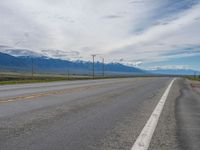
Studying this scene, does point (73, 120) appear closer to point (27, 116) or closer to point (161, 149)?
point (27, 116)

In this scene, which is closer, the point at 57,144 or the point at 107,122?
the point at 57,144

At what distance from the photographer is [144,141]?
21.0 feet

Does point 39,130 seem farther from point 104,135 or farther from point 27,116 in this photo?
point 27,116

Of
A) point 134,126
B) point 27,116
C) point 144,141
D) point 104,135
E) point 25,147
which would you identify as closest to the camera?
point 25,147

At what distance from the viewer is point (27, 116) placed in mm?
9234

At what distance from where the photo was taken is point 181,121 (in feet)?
31.1

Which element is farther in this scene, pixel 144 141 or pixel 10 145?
pixel 144 141

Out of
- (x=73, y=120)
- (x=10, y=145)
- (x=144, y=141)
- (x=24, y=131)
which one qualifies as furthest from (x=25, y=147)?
(x=73, y=120)

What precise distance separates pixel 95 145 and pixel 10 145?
4.66 ft

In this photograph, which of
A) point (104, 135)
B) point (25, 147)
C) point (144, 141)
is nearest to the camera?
point (25, 147)

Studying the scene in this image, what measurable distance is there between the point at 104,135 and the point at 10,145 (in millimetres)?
1970

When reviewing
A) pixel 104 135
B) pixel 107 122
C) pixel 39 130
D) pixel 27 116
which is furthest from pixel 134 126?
pixel 27 116

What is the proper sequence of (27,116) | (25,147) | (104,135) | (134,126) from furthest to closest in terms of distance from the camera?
(27,116) < (134,126) < (104,135) < (25,147)

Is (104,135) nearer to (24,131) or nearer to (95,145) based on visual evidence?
(95,145)
